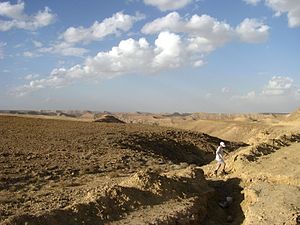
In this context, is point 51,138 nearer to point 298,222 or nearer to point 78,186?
point 78,186

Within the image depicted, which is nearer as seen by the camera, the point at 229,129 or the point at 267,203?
the point at 267,203

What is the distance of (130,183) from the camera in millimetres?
14750

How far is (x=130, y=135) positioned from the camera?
33.4m

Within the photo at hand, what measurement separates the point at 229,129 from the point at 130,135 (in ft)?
94.6

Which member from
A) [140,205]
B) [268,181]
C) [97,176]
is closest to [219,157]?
[268,181]

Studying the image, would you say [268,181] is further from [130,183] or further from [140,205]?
[140,205]

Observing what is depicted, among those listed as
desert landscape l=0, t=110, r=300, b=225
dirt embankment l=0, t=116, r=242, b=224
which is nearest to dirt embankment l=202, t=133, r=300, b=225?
desert landscape l=0, t=110, r=300, b=225

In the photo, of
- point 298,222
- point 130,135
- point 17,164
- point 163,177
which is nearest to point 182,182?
point 163,177

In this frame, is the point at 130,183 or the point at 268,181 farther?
the point at 268,181

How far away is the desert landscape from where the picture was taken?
12.9 meters

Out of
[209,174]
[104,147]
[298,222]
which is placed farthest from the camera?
[104,147]

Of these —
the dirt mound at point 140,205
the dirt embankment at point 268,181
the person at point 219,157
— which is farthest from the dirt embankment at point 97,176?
the dirt embankment at point 268,181

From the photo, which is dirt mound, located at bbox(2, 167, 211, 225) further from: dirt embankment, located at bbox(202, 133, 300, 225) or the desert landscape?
dirt embankment, located at bbox(202, 133, 300, 225)

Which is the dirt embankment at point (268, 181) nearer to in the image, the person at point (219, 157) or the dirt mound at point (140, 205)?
the person at point (219, 157)
